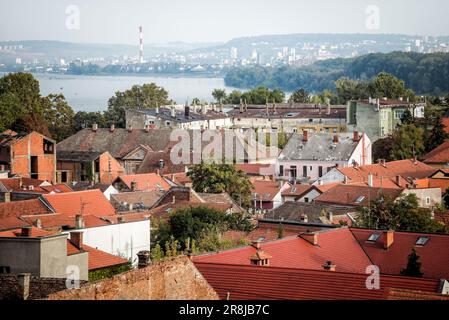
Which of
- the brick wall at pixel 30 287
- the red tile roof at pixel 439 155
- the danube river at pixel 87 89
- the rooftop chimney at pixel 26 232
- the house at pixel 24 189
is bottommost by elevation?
the danube river at pixel 87 89

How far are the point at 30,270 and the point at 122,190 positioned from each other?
58.6 ft

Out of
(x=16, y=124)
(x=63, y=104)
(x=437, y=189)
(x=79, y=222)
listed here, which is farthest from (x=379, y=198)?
(x=63, y=104)

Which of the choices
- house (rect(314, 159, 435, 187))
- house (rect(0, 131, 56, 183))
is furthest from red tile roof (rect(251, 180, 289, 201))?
house (rect(0, 131, 56, 183))

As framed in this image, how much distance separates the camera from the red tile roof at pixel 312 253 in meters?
17.3

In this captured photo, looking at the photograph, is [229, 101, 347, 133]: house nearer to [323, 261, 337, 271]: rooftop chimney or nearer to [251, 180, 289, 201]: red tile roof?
[251, 180, 289, 201]: red tile roof

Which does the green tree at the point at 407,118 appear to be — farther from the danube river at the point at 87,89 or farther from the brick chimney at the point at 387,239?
the danube river at the point at 87,89

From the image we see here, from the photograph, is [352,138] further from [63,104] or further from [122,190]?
[63,104]

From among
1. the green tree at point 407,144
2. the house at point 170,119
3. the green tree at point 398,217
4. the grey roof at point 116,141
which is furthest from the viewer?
the house at point 170,119

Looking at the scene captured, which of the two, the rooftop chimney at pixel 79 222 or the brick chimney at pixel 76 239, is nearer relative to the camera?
the brick chimney at pixel 76 239

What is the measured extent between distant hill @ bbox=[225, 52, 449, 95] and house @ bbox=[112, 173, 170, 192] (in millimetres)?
69110

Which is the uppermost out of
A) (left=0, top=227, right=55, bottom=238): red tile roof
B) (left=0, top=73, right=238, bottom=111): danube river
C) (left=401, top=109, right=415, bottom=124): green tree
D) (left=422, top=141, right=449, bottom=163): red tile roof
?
(left=0, top=227, right=55, bottom=238): red tile roof

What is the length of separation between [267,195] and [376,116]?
2002 centimetres

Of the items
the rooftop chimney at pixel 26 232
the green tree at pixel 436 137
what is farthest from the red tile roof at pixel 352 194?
the green tree at pixel 436 137

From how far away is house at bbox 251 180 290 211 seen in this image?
114 ft
